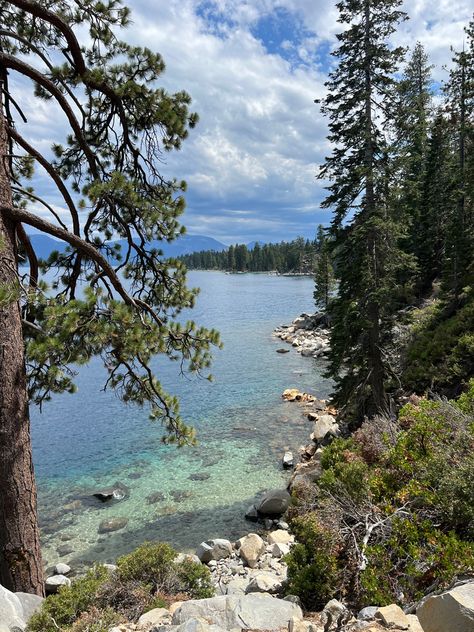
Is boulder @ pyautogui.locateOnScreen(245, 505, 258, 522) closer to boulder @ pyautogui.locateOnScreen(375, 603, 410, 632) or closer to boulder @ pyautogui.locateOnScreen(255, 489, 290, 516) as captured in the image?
boulder @ pyautogui.locateOnScreen(255, 489, 290, 516)

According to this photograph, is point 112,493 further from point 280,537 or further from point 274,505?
point 280,537

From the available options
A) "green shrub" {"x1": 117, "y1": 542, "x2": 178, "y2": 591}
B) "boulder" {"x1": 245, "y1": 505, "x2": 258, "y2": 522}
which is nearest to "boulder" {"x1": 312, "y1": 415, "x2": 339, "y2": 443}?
Result: "boulder" {"x1": 245, "y1": 505, "x2": 258, "y2": 522}

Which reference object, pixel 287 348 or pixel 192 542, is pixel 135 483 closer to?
pixel 192 542

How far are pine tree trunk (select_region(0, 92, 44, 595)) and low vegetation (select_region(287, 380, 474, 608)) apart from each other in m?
3.36

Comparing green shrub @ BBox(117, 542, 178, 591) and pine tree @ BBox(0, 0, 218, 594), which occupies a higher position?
pine tree @ BBox(0, 0, 218, 594)

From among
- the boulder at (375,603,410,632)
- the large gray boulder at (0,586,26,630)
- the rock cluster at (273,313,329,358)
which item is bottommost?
the rock cluster at (273,313,329,358)

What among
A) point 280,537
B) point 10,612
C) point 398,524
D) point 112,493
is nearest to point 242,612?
point 398,524

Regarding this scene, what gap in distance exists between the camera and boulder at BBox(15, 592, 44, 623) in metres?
4.07

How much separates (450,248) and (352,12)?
1244cm

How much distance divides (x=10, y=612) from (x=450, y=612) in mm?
4065

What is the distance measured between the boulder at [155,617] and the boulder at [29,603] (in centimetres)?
114

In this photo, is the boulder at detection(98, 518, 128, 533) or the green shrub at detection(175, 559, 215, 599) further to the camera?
the boulder at detection(98, 518, 128, 533)

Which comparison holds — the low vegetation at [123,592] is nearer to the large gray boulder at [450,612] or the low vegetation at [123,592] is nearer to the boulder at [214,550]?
the large gray boulder at [450,612]

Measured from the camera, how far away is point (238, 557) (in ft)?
28.8
